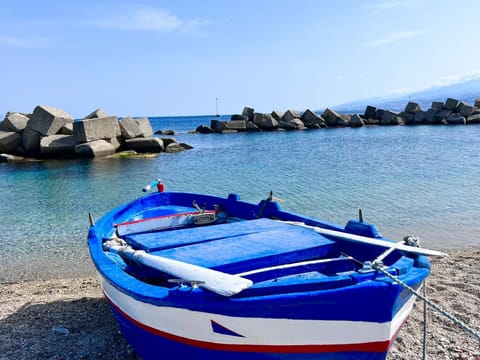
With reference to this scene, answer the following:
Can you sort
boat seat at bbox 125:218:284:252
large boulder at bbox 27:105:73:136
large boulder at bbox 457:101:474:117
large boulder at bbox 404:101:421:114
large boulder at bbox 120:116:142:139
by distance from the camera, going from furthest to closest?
1. large boulder at bbox 404:101:421:114
2. large boulder at bbox 457:101:474:117
3. large boulder at bbox 120:116:142:139
4. large boulder at bbox 27:105:73:136
5. boat seat at bbox 125:218:284:252

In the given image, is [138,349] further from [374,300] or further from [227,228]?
[374,300]

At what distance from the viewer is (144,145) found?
32.2 m

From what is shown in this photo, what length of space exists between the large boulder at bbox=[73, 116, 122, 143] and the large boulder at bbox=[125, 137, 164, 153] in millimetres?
1281

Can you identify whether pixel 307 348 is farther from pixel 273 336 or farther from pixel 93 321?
pixel 93 321

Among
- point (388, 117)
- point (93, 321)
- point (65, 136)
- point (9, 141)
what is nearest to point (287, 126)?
point (388, 117)

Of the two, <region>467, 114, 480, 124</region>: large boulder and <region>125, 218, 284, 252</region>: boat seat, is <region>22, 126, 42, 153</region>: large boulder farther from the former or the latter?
<region>467, 114, 480, 124</region>: large boulder

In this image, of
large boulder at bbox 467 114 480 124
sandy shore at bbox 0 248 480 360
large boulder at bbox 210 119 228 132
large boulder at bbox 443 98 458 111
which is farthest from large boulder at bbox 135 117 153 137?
large boulder at bbox 443 98 458 111

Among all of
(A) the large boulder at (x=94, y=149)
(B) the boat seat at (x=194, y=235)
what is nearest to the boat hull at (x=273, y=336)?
(B) the boat seat at (x=194, y=235)

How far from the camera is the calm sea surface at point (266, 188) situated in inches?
412

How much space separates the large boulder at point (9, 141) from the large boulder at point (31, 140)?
75 cm

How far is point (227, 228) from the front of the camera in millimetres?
5551

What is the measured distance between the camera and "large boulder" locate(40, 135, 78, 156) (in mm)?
29805

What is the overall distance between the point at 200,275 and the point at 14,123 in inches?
1285

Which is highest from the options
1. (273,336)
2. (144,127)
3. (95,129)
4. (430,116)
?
(430,116)
